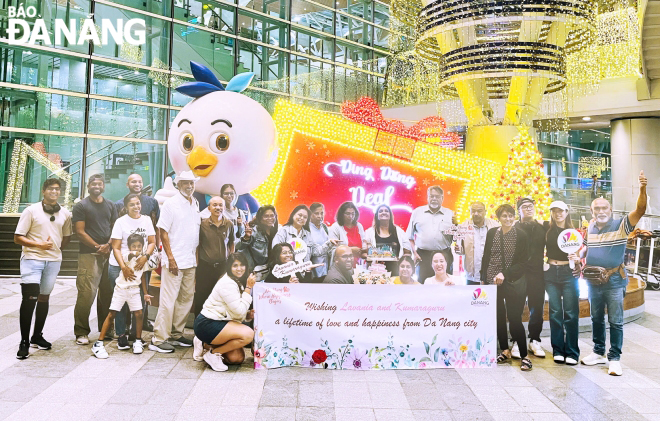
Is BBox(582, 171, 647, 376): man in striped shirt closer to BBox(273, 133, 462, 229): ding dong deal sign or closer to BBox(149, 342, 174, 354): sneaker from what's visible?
BBox(273, 133, 462, 229): ding dong deal sign

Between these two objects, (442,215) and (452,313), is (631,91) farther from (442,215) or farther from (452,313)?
(452,313)

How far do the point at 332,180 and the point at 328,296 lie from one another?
3466 millimetres

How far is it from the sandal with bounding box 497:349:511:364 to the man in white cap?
10.8 feet

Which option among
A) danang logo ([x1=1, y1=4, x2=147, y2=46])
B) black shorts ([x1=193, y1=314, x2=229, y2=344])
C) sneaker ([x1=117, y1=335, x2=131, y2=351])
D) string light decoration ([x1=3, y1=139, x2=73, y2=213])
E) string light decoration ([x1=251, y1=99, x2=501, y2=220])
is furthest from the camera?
danang logo ([x1=1, y1=4, x2=147, y2=46])

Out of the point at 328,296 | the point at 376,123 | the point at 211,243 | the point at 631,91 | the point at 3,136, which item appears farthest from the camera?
the point at 631,91

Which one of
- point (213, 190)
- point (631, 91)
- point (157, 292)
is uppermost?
point (631, 91)

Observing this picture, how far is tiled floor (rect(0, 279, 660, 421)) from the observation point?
4.03 metres

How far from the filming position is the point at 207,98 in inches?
265

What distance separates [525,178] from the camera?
8453 mm

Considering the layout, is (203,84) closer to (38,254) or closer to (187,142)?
(187,142)

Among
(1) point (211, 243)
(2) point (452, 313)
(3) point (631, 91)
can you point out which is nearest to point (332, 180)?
(1) point (211, 243)

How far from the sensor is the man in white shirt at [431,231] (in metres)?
6.25

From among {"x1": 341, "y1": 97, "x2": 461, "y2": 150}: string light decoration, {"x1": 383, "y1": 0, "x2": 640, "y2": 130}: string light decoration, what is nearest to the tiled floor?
{"x1": 383, "y1": 0, "x2": 640, "y2": 130}: string light decoration

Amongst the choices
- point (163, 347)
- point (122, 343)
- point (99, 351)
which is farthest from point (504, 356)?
point (99, 351)
